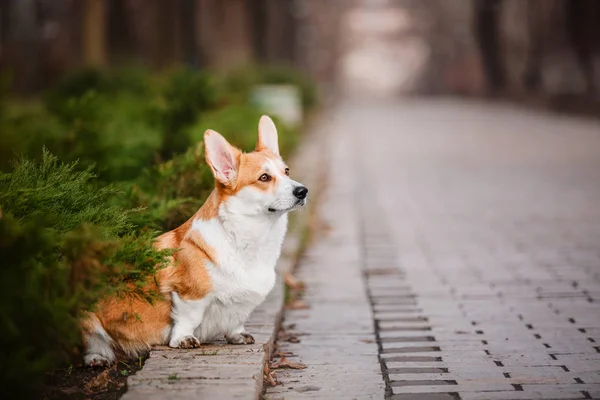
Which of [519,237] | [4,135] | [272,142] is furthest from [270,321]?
[519,237]

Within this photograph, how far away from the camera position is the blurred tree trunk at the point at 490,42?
57969 mm

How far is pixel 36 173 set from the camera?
540cm

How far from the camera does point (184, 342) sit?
5371 mm

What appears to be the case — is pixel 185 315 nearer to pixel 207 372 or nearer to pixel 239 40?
pixel 207 372

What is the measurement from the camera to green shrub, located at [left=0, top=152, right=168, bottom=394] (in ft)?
13.2

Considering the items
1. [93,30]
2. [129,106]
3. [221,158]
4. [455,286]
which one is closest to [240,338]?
[221,158]

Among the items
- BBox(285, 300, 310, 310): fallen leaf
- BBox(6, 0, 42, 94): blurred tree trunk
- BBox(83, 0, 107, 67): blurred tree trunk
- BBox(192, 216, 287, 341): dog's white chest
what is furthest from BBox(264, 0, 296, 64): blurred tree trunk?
BBox(192, 216, 287, 341): dog's white chest

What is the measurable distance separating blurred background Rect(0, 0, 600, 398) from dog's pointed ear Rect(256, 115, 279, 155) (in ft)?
2.62

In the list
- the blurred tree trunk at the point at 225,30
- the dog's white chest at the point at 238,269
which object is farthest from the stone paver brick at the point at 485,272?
the blurred tree trunk at the point at 225,30

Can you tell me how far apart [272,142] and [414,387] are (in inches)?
65.7

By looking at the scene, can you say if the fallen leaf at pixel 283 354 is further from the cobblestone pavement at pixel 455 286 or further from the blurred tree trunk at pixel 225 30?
the blurred tree trunk at pixel 225 30

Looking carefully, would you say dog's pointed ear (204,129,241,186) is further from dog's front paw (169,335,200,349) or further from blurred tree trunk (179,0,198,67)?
blurred tree trunk (179,0,198,67)

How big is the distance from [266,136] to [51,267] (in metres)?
1.86

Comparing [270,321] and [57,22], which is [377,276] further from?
[57,22]
